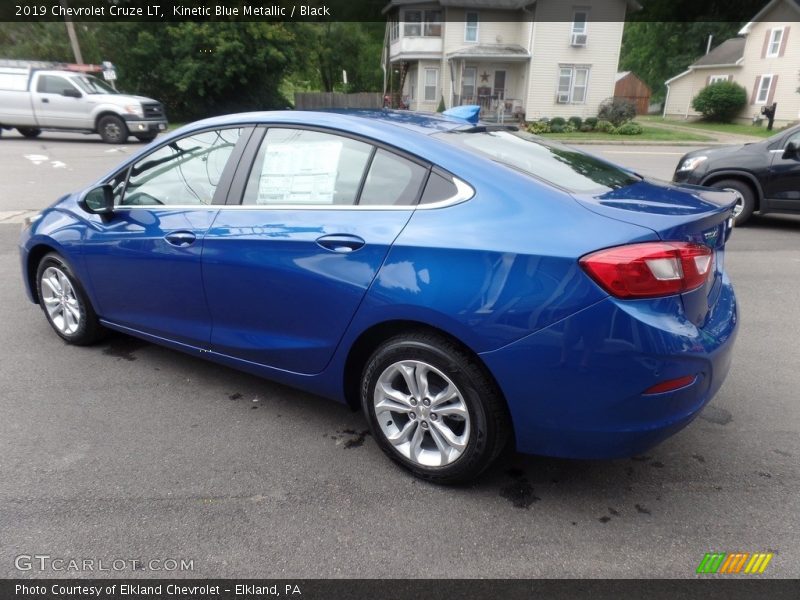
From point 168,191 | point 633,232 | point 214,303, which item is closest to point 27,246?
point 168,191

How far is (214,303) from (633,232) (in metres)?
2.15

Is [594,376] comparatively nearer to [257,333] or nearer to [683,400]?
[683,400]

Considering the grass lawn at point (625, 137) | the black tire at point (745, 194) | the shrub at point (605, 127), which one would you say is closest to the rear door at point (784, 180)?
the black tire at point (745, 194)

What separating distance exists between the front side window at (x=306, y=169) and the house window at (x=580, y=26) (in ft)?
104

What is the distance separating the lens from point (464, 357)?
2408mm

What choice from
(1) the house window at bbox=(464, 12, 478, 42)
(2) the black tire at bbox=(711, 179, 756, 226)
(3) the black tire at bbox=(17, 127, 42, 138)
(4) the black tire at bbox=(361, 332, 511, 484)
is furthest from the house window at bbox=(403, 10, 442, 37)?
(4) the black tire at bbox=(361, 332, 511, 484)

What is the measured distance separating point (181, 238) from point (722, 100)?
134 ft

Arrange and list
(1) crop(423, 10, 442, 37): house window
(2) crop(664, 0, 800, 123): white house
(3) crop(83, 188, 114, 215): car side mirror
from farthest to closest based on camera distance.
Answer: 1. (1) crop(423, 10, 442, 37): house window
2. (2) crop(664, 0, 800, 123): white house
3. (3) crop(83, 188, 114, 215): car side mirror

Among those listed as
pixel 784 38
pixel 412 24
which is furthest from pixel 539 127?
pixel 784 38

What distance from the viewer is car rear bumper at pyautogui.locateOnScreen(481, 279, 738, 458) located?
2.12m

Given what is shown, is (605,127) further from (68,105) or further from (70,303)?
(70,303)

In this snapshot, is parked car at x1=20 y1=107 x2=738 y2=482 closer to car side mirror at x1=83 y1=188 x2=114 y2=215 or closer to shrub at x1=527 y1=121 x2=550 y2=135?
car side mirror at x1=83 y1=188 x2=114 y2=215

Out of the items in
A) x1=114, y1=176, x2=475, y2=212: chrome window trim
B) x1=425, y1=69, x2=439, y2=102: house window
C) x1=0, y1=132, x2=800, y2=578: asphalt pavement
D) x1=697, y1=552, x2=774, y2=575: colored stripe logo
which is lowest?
x1=0, y1=132, x2=800, y2=578: asphalt pavement

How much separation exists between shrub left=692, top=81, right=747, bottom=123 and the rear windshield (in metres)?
39.3
